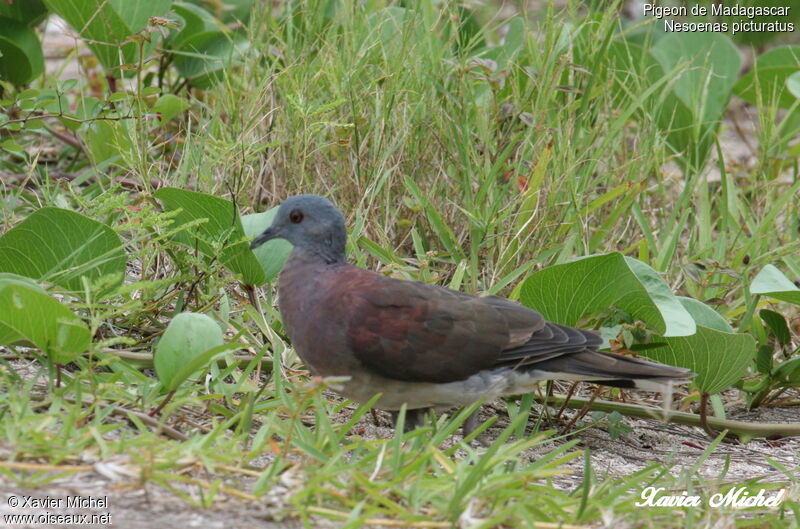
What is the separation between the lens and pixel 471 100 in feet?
13.1

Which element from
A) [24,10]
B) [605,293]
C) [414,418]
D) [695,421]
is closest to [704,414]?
[695,421]

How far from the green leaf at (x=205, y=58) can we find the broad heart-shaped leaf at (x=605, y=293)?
6.78ft

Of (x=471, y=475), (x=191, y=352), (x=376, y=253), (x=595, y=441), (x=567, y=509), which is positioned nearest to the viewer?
(x=471, y=475)

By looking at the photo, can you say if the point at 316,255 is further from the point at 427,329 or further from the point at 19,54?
the point at 19,54

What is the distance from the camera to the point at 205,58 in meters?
4.58

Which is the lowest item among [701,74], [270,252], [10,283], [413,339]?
[413,339]

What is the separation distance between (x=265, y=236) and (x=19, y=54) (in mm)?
1727

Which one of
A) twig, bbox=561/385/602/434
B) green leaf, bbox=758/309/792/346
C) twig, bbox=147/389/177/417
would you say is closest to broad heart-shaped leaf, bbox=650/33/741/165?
green leaf, bbox=758/309/792/346

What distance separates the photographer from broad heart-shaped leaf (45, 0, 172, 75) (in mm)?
3996

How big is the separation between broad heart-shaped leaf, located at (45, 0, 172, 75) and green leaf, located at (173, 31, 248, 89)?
1.44ft

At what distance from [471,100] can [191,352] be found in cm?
182

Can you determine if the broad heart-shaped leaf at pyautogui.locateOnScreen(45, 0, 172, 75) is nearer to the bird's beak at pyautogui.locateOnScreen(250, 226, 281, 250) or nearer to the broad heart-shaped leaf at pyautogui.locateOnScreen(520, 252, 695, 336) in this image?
the bird's beak at pyautogui.locateOnScreen(250, 226, 281, 250)

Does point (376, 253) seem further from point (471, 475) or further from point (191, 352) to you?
point (471, 475)

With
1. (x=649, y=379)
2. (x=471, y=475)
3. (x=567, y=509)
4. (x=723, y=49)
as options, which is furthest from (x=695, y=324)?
(x=723, y=49)
